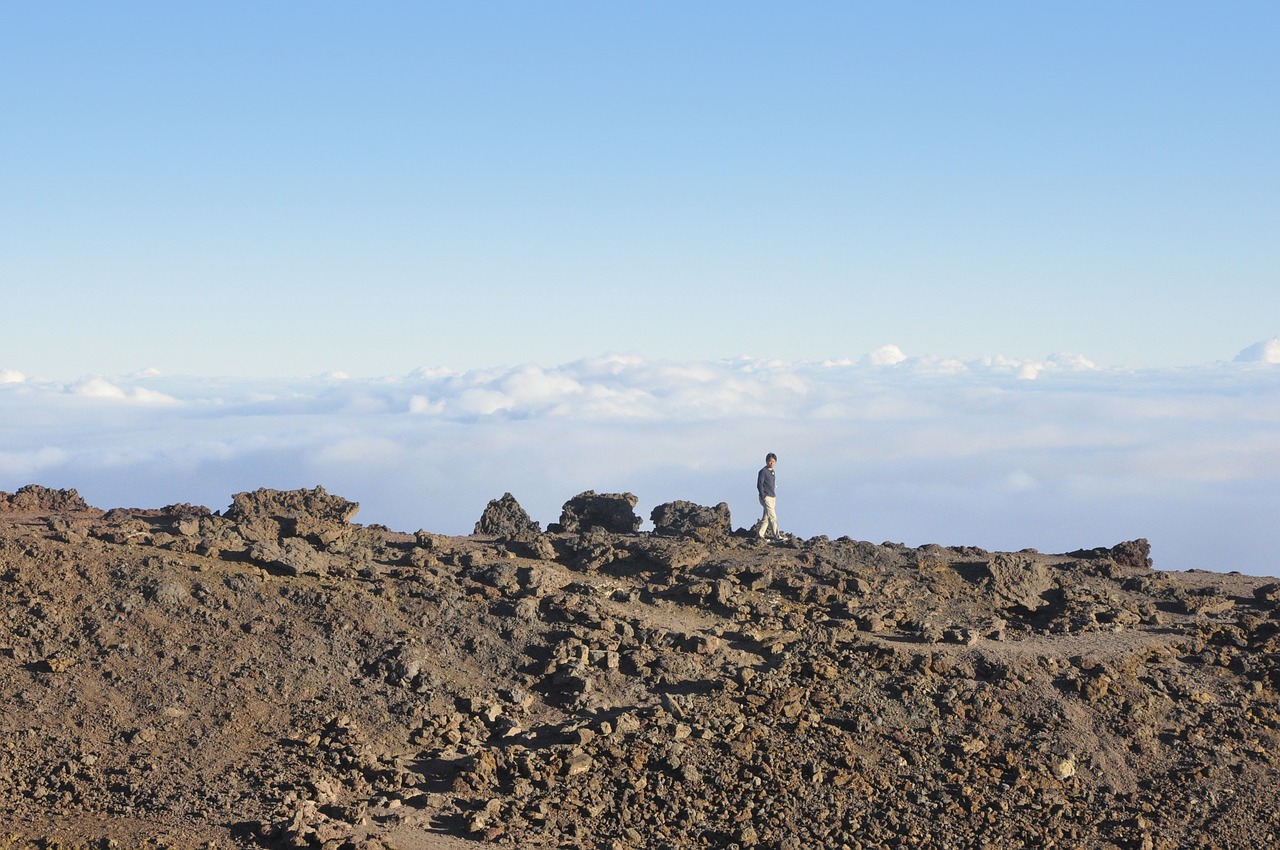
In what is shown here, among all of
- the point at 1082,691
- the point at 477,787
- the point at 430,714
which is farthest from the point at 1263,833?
the point at 430,714

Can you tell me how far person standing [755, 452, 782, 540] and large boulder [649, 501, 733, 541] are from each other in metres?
0.82

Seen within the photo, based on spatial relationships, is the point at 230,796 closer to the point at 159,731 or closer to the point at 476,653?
the point at 159,731

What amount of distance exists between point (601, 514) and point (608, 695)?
29.3ft

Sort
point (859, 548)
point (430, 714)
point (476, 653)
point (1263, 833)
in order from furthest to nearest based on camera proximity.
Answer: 1. point (859, 548)
2. point (476, 653)
3. point (430, 714)
4. point (1263, 833)

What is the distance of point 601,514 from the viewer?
1018 inches

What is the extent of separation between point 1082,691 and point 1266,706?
2.83 m

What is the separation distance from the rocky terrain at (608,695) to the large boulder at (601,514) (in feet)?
10.2

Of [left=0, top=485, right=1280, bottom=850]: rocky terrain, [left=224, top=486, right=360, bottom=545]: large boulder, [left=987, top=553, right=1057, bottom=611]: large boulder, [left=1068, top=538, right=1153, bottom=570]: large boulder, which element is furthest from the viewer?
[left=1068, top=538, right=1153, bottom=570]: large boulder

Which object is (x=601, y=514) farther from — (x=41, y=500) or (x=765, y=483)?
(x=41, y=500)

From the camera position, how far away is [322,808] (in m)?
14.1

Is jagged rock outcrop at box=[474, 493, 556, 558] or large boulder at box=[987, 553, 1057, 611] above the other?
A: jagged rock outcrop at box=[474, 493, 556, 558]

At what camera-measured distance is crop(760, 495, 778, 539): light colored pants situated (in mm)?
24562

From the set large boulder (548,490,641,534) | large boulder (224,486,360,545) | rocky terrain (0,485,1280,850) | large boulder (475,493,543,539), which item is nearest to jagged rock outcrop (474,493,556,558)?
large boulder (475,493,543,539)

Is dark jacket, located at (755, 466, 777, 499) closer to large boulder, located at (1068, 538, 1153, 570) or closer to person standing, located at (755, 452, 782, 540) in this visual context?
person standing, located at (755, 452, 782, 540)
